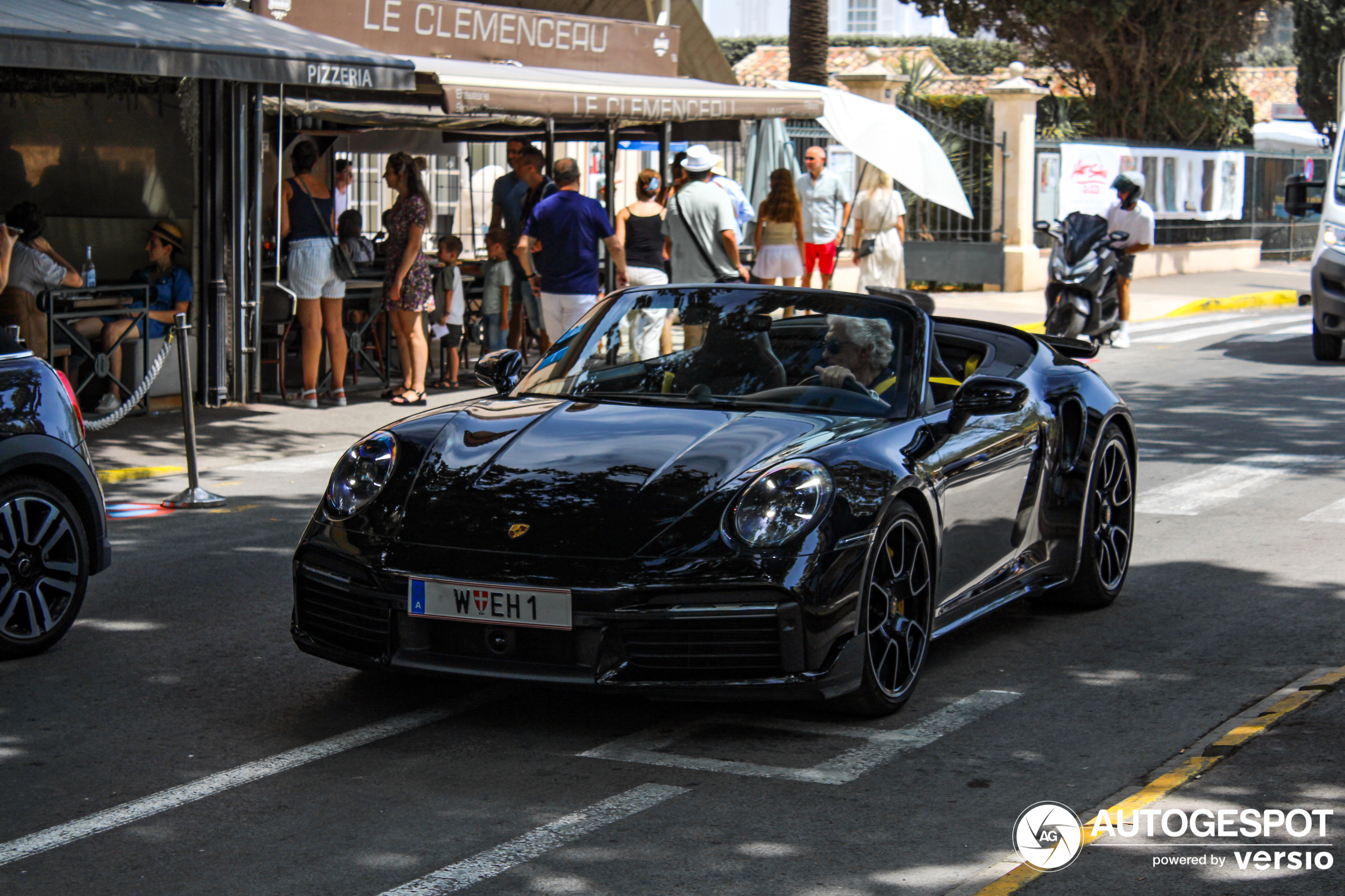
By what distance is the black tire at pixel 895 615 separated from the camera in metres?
5.14

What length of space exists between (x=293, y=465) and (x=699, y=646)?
255 inches

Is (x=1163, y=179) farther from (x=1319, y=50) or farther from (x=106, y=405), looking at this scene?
(x=106, y=405)

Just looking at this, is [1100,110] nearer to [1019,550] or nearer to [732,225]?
[732,225]

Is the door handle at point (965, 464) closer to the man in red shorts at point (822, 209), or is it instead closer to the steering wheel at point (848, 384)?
the steering wheel at point (848, 384)

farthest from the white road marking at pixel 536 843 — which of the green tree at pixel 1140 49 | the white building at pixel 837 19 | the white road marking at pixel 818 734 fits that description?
the white building at pixel 837 19

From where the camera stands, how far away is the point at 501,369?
6.56 metres

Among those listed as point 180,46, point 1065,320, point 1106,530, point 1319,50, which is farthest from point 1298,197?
point 1319,50

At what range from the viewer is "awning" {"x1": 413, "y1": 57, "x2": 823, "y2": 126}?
520 inches

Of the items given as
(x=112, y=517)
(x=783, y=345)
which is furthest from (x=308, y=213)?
(x=783, y=345)

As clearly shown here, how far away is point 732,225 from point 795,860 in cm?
1020

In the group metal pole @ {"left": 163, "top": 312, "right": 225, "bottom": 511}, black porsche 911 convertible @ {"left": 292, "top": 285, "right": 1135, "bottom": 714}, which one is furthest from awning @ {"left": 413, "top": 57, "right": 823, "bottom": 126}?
black porsche 911 convertible @ {"left": 292, "top": 285, "right": 1135, "bottom": 714}

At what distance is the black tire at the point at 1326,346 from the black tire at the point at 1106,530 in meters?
10.6

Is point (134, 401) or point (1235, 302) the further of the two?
point (1235, 302)

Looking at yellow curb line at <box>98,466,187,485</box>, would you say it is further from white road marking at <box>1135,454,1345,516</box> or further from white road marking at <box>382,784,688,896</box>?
white road marking at <box>382,784,688,896</box>
